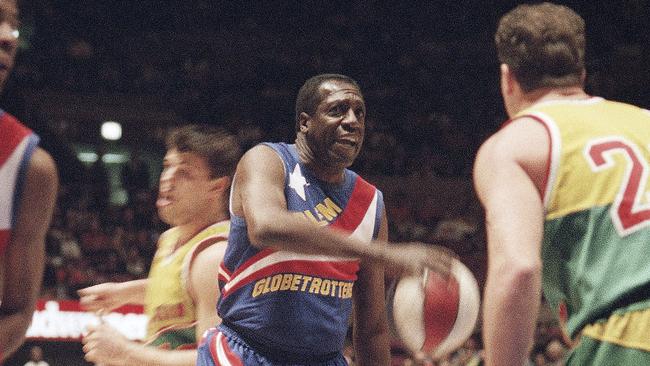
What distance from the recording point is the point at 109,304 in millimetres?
3879

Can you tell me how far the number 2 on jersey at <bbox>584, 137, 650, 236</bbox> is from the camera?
2.24m

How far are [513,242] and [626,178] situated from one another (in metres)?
0.34

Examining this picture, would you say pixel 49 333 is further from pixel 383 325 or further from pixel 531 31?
pixel 531 31

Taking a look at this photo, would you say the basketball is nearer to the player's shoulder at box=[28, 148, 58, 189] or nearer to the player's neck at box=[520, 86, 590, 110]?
the player's neck at box=[520, 86, 590, 110]

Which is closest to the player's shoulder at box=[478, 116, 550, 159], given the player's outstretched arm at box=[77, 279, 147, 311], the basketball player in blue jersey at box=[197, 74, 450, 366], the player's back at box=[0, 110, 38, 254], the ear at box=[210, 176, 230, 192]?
the basketball player in blue jersey at box=[197, 74, 450, 366]

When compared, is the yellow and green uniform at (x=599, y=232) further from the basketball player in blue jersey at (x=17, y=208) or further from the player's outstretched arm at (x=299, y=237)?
the basketball player in blue jersey at (x=17, y=208)

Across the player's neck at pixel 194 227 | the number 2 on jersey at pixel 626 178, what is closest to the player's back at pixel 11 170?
the number 2 on jersey at pixel 626 178

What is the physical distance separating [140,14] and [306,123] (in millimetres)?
15758

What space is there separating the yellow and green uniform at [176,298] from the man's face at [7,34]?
1.59 meters

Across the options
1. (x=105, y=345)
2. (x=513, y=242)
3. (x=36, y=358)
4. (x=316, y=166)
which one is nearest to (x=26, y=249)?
(x=513, y=242)

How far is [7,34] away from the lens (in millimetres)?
2023

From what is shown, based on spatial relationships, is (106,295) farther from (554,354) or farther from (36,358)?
(554,354)

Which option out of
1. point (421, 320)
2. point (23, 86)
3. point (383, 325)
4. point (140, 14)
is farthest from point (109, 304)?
point (140, 14)

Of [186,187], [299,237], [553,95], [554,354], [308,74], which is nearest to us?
[553,95]
